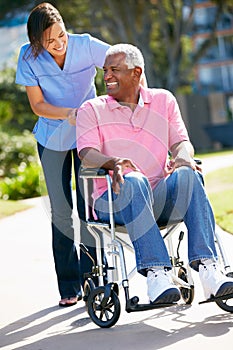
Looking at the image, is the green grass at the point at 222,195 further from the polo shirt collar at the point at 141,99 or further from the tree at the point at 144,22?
the tree at the point at 144,22

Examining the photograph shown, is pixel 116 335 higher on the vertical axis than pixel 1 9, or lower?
lower

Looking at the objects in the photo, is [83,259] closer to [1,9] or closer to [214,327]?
[214,327]

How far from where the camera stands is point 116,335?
4.65 m

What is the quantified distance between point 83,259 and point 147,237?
1152mm

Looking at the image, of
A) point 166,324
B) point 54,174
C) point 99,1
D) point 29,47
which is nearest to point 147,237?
point 166,324

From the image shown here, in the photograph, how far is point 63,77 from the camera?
5.66 m

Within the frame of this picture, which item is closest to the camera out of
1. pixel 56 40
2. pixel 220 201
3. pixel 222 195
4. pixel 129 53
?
pixel 129 53

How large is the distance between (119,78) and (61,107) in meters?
0.65

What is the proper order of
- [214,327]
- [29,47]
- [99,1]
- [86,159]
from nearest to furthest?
[214,327]
[86,159]
[29,47]
[99,1]

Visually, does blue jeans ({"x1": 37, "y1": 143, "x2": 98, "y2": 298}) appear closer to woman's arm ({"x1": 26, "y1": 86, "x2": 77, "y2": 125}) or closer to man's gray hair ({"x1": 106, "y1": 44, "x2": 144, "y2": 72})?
woman's arm ({"x1": 26, "y1": 86, "x2": 77, "y2": 125})

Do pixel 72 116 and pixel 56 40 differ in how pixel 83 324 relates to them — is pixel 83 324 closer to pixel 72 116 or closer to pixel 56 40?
pixel 72 116

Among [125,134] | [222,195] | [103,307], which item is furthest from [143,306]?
[222,195]

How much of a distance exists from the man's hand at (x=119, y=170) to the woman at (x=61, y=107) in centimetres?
76

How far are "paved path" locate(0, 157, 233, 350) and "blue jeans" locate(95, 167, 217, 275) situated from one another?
0.31m
